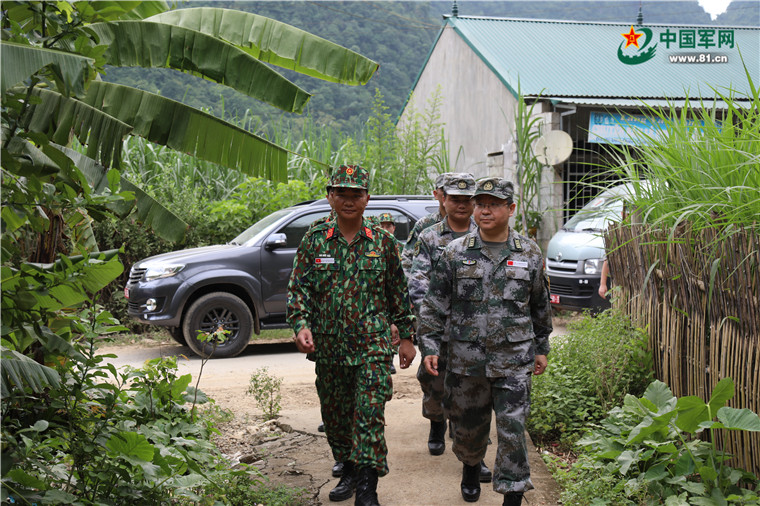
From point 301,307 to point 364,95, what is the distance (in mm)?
27734

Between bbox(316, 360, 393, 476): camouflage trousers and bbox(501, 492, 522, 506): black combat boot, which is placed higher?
bbox(316, 360, 393, 476): camouflage trousers

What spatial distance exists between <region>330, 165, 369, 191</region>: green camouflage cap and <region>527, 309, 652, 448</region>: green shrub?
2.32 meters

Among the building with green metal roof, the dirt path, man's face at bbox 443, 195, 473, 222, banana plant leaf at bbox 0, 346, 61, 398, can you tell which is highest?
the building with green metal roof

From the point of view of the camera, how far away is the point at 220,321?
10211 millimetres

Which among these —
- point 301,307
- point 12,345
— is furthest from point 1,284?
point 301,307

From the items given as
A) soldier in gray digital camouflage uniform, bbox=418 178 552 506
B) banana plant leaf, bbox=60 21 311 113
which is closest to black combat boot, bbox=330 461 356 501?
soldier in gray digital camouflage uniform, bbox=418 178 552 506

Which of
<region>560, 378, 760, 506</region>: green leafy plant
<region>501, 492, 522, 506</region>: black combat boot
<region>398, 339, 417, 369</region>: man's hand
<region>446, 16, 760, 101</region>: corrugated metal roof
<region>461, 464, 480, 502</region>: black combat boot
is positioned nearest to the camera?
<region>560, 378, 760, 506</region>: green leafy plant

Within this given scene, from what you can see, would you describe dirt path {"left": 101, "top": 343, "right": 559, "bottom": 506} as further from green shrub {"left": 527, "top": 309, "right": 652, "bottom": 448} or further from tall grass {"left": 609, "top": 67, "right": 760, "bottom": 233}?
tall grass {"left": 609, "top": 67, "right": 760, "bottom": 233}

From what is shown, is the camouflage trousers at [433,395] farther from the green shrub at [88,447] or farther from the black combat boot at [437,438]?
the green shrub at [88,447]

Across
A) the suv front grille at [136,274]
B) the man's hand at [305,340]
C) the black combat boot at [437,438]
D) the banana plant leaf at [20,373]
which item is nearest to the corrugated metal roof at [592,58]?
the suv front grille at [136,274]

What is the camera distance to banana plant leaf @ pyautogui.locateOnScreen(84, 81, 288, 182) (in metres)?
5.12

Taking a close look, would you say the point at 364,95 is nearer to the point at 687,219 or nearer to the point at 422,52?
the point at 422,52

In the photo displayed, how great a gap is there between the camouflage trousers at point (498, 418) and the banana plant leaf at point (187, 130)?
2.11 metres

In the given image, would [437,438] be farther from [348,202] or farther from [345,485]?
[348,202]
